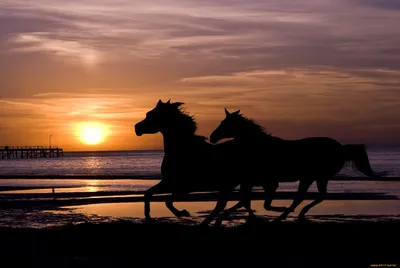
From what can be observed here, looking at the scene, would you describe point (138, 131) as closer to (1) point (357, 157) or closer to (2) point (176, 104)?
(2) point (176, 104)

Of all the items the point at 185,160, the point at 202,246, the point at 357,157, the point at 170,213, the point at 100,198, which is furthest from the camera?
the point at 100,198

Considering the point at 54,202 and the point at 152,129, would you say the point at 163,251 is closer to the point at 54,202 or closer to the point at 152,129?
the point at 152,129

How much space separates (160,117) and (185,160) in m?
1.09

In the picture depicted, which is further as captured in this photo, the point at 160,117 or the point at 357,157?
the point at 357,157

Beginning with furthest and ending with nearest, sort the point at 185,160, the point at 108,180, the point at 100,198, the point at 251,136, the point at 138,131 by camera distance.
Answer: the point at 108,180 < the point at 100,198 < the point at 251,136 < the point at 138,131 < the point at 185,160

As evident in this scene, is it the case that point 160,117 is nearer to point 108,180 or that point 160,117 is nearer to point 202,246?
point 202,246

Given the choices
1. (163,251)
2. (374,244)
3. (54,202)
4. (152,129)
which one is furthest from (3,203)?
(374,244)

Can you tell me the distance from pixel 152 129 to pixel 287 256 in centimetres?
487

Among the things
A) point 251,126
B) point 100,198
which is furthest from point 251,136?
point 100,198

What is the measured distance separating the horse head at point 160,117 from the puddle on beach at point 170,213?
3.07 m

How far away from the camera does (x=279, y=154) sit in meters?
14.8

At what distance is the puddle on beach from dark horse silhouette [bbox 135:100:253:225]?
7.20 feet

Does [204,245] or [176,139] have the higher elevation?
[176,139]

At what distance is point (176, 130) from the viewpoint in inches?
565
